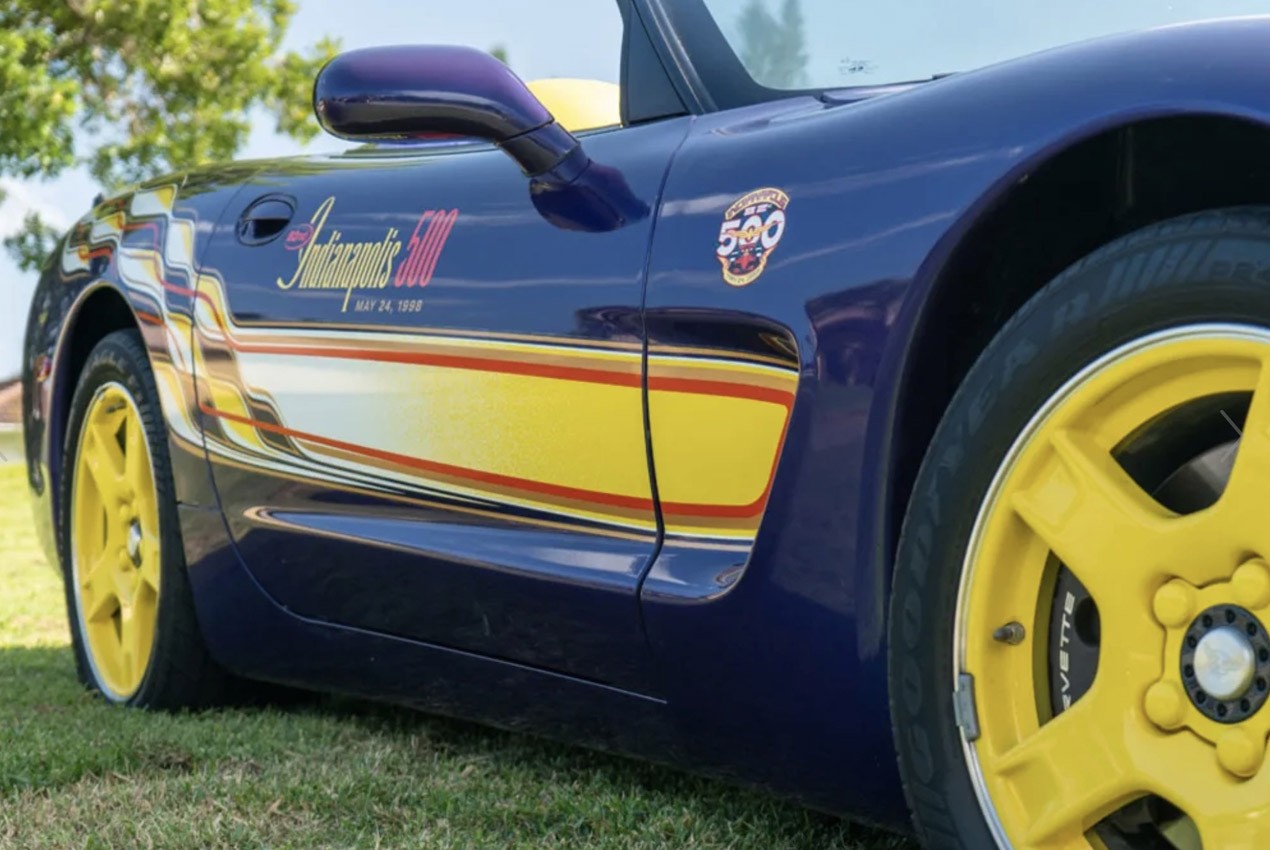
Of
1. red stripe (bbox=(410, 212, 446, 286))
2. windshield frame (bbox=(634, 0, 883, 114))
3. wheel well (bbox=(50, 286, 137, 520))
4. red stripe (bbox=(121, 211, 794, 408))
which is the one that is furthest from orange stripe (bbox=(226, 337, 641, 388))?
wheel well (bbox=(50, 286, 137, 520))

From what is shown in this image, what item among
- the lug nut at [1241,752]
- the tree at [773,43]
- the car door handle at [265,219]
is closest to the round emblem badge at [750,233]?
the tree at [773,43]

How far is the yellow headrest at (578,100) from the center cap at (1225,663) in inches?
66.1

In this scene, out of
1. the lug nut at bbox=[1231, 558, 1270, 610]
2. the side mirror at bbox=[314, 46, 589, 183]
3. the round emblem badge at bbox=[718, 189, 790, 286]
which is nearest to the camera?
the lug nut at bbox=[1231, 558, 1270, 610]

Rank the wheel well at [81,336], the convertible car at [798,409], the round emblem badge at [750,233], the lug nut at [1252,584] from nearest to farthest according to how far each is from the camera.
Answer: the lug nut at [1252,584]
the convertible car at [798,409]
the round emblem badge at [750,233]
the wheel well at [81,336]

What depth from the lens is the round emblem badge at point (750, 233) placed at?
6.57 ft

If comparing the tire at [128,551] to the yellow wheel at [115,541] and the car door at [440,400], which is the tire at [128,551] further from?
the car door at [440,400]

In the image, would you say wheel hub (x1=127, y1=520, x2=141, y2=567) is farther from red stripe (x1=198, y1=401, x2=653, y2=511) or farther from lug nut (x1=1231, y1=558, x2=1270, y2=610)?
lug nut (x1=1231, y1=558, x2=1270, y2=610)

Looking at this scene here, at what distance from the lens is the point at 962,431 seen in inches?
69.1

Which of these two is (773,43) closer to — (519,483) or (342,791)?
(519,483)

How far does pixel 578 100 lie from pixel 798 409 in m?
1.31

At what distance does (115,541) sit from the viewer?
3.59 metres

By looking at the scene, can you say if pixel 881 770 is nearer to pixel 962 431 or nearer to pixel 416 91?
pixel 962 431

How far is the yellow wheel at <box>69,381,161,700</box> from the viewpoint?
11.2ft

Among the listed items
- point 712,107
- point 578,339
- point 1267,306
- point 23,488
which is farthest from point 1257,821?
point 23,488
